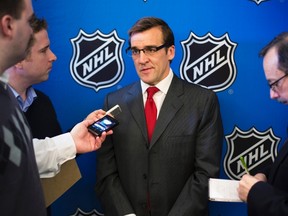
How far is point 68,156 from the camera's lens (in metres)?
1.49

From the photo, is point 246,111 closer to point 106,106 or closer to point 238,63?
point 238,63

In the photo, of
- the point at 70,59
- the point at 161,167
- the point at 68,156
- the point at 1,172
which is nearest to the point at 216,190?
the point at 161,167

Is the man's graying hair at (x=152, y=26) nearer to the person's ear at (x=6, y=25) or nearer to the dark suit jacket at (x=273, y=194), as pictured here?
the dark suit jacket at (x=273, y=194)

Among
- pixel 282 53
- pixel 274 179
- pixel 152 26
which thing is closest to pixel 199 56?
pixel 152 26

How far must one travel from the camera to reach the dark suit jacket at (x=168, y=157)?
1726 millimetres

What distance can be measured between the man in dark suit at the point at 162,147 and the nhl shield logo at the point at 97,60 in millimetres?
327

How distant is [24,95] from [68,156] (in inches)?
17.8

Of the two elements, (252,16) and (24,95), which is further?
(252,16)

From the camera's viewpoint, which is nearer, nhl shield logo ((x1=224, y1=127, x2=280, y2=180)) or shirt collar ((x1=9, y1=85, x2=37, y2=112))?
shirt collar ((x1=9, y1=85, x2=37, y2=112))

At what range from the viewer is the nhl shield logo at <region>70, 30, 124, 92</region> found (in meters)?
2.11

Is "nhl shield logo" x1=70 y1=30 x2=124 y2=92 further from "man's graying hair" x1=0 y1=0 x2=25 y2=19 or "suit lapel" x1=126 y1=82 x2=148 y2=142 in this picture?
"man's graying hair" x1=0 y1=0 x2=25 y2=19

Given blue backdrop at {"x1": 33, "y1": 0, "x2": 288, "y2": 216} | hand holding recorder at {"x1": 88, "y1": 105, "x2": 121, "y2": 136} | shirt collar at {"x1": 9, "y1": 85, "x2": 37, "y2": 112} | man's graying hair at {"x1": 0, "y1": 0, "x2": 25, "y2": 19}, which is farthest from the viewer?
blue backdrop at {"x1": 33, "y1": 0, "x2": 288, "y2": 216}

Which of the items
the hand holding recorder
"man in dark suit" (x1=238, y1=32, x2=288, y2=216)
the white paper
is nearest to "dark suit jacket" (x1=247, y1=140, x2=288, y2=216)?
"man in dark suit" (x1=238, y1=32, x2=288, y2=216)

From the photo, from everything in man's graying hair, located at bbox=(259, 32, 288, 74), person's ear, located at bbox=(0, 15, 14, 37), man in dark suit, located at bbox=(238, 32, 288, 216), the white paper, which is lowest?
the white paper
